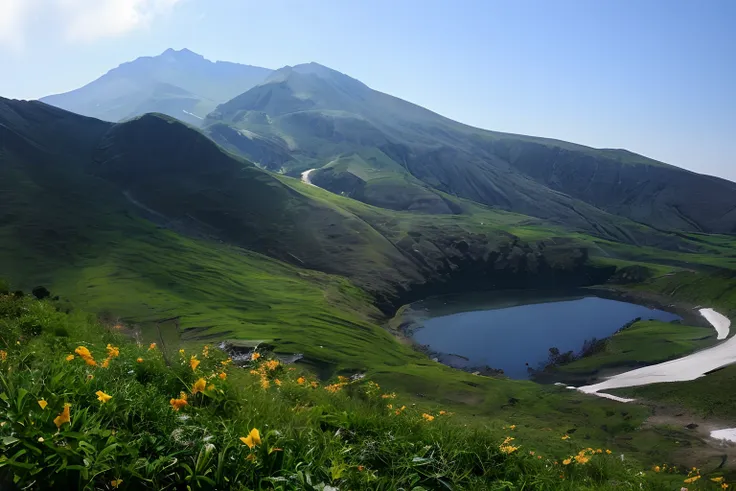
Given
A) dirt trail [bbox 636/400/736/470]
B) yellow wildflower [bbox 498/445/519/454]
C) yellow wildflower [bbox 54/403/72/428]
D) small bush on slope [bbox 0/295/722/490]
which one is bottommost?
dirt trail [bbox 636/400/736/470]

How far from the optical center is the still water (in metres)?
102

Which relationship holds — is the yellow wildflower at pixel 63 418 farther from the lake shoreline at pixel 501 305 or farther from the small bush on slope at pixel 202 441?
the lake shoreline at pixel 501 305

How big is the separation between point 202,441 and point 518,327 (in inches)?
5009

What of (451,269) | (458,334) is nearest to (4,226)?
(458,334)

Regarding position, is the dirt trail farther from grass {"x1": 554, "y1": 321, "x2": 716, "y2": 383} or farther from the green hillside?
grass {"x1": 554, "y1": 321, "x2": 716, "y2": 383}

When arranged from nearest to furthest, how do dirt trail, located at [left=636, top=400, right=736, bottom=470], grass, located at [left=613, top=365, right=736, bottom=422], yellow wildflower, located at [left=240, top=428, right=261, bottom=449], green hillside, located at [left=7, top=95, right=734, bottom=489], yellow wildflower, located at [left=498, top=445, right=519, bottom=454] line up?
yellow wildflower, located at [left=240, top=428, right=261, bottom=449], yellow wildflower, located at [left=498, top=445, right=519, bottom=454], green hillside, located at [left=7, top=95, right=734, bottom=489], dirt trail, located at [left=636, top=400, right=736, bottom=470], grass, located at [left=613, top=365, right=736, bottom=422]

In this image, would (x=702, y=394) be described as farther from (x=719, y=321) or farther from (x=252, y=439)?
(x=252, y=439)

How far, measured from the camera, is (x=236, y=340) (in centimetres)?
6769

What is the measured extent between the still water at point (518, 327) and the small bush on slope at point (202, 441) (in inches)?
3522

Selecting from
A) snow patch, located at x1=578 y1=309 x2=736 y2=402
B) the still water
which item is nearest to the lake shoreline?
the still water

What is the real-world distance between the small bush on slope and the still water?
294ft

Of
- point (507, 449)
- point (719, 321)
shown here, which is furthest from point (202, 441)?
point (719, 321)

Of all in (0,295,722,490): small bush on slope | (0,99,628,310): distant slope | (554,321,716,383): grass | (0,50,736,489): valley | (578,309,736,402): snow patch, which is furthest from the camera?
(0,99,628,310): distant slope

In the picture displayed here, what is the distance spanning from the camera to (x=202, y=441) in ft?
16.8
